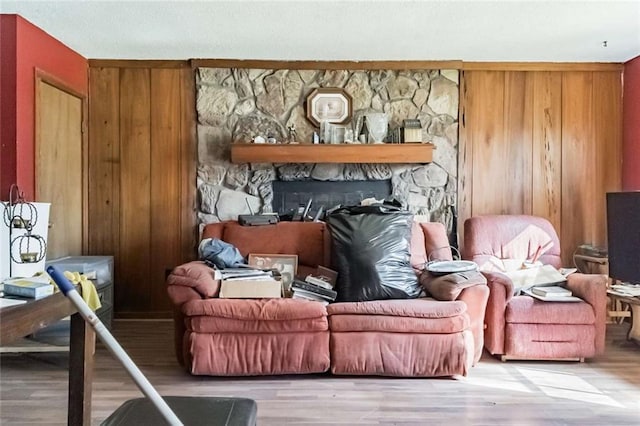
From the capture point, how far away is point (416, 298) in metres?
3.06

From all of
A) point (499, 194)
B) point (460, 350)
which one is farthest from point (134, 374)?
point (499, 194)

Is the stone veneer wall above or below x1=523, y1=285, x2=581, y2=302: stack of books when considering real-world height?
above

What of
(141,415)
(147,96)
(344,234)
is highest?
(147,96)

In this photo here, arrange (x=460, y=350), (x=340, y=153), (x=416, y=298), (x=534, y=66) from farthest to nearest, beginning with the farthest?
1. (x=534, y=66)
2. (x=340, y=153)
3. (x=416, y=298)
4. (x=460, y=350)

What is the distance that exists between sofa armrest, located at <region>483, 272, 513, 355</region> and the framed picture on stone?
1915 millimetres

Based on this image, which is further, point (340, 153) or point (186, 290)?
point (340, 153)

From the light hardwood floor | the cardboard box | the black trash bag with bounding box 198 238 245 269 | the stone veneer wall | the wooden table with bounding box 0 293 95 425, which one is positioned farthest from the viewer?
the stone veneer wall

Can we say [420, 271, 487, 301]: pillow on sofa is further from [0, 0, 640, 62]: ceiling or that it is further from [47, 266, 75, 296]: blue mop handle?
[47, 266, 75, 296]: blue mop handle

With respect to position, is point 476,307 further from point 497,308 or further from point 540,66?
point 540,66

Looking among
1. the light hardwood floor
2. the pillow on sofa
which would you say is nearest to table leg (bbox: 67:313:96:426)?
the light hardwood floor

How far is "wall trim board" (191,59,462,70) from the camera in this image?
4.10m

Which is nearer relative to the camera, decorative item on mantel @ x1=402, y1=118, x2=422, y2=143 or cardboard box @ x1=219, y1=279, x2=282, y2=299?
cardboard box @ x1=219, y1=279, x2=282, y2=299

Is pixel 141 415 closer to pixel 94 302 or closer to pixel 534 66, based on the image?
pixel 94 302

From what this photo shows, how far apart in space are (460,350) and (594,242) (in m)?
2.28
